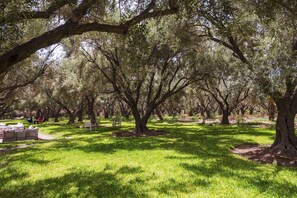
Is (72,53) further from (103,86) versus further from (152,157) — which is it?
(152,157)

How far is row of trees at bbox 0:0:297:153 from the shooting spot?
7141mm

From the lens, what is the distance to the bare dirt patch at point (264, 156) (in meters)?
12.6

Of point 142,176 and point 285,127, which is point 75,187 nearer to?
point 142,176

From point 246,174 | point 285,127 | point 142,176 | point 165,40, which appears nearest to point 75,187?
point 142,176

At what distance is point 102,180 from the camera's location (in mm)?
9414

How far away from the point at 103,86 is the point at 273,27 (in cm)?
2070

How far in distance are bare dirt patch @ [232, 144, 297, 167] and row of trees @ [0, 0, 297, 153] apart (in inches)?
23.6

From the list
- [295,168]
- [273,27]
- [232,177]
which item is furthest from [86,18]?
[295,168]

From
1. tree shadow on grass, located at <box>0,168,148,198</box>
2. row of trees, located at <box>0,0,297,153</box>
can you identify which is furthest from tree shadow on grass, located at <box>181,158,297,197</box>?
row of trees, located at <box>0,0,297,153</box>

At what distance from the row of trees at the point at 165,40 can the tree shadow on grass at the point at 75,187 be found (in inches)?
153

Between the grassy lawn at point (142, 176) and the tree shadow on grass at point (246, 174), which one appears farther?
the tree shadow on grass at point (246, 174)

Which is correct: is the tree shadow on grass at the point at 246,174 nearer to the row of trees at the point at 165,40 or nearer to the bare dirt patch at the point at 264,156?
the bare dirt patch at the point at 264,156

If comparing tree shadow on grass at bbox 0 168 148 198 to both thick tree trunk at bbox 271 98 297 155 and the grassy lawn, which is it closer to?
the grassy lawn

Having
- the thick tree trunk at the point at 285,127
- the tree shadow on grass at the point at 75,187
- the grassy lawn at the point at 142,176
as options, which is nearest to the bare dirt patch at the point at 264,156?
the thick tree trunk at the point at 285,127
